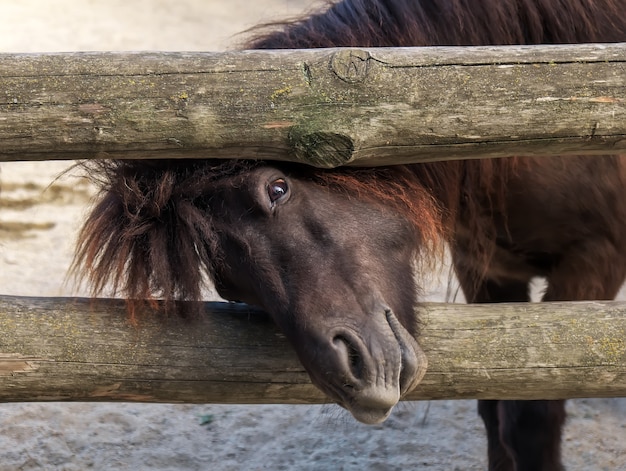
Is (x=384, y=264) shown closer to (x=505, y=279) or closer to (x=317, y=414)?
→ (x=505, y=279)

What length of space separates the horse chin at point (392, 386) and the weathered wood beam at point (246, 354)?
0.23 m

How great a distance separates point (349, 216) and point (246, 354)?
0.37 meters

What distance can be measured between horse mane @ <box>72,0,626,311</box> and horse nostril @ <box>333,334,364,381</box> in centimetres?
35

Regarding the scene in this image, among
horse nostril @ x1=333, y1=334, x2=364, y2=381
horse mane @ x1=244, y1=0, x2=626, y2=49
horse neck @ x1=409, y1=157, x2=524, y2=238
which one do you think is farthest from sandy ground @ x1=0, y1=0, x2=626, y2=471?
horse nostril @ x1=333, y1=334, x2=364, y2=381

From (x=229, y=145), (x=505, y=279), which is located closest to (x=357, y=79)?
(x=229, y=145)

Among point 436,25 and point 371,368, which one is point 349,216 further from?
point 436,25

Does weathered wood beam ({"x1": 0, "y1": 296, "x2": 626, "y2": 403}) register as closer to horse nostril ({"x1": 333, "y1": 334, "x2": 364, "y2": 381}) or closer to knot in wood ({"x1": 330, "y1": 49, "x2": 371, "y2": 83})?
horse nostril ({"x1": 333, "y1": 334, "x2": 364, "y2": 381})

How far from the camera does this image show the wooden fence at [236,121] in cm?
155

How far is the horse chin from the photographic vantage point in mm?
1520

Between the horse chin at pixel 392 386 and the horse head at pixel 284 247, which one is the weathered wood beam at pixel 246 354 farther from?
the horse chin at pixel 392 386

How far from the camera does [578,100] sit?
1602 mm

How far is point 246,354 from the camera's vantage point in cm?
179

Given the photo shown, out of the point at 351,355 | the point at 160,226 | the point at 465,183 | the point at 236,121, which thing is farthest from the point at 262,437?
the point at 236,121

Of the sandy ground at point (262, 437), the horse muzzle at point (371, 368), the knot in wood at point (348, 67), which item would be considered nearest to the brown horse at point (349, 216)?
the horse muzzle at point (371, 368)
